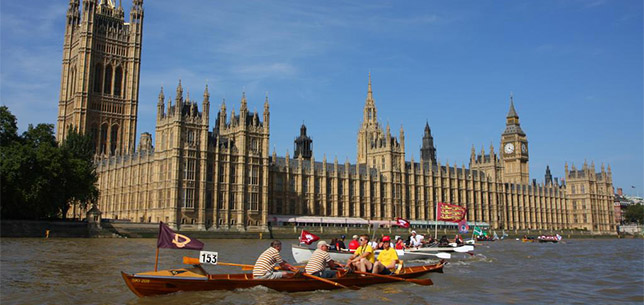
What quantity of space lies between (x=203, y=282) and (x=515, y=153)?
A: 147670mm

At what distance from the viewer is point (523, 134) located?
523ft

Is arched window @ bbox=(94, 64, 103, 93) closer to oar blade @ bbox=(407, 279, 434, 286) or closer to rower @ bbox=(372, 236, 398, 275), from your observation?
rower @ bbox=(372, 236, 398, 275)

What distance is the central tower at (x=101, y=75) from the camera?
122250 millimetres

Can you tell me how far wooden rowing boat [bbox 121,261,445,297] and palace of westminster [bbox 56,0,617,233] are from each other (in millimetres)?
55010

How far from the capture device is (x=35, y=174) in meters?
61.2

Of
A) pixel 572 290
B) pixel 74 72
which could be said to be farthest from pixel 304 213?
pixel 572 290

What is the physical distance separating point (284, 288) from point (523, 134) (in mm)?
148585

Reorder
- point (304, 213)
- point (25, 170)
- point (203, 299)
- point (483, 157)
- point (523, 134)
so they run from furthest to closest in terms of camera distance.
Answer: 1. point (523, 134)
2. point (483, 157)
3. point (304, 213)
4. point (25, 170)
5. point (203, 299)

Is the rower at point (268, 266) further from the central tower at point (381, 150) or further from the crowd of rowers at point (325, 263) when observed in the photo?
the central tower at point (381, 150)

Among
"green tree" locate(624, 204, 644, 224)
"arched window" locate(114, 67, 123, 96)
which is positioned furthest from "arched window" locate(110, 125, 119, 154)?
"green tree" locate(624, 204, 644, 224)

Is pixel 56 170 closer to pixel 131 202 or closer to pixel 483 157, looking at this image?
pixel 131 202

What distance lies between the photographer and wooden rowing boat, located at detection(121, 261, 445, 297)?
19859 mm

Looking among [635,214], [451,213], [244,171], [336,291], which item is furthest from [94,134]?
[635,214]

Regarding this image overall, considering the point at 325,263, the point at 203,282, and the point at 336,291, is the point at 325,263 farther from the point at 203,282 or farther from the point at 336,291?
the point at 203,282
